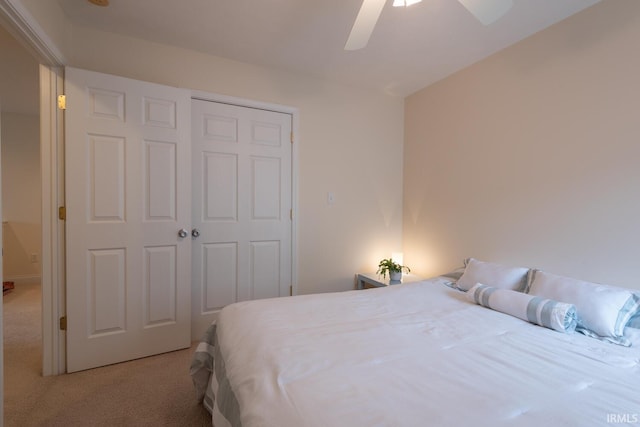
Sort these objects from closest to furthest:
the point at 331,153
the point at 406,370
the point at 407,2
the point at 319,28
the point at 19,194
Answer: the point at 406,370, the point at 407,2, the point at 319,28, the point at 331,153, the point at 19,194

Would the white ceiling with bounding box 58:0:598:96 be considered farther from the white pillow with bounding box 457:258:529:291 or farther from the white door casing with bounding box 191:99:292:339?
the white pillow with bounding box 457:258:529:291

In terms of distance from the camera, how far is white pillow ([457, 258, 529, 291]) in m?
1.84

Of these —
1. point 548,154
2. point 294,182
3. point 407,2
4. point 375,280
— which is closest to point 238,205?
point 294,182

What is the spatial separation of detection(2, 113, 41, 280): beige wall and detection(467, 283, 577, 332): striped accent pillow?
570 centimetres

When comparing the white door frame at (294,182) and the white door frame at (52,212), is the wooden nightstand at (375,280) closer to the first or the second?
the white door frame at (294,182)

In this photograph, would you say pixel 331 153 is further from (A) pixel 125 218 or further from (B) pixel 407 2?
(A) pixel 125 218

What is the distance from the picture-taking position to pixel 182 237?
2.26 metres

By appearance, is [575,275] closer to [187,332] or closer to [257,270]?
[257,270]

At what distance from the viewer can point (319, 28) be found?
2041mm

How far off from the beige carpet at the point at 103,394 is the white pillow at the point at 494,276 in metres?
1.86

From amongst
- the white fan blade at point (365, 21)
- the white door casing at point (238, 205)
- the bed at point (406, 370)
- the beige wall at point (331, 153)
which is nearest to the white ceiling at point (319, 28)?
the beige wall at point (331, 153)

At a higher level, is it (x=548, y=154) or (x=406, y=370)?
(x=548, y=154)

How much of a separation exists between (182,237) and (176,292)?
0.44 meters

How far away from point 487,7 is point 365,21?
1.89ft
